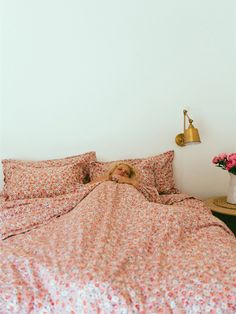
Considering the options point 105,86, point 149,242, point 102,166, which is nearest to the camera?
point 149,242

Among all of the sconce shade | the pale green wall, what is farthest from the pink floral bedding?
the pale green wall

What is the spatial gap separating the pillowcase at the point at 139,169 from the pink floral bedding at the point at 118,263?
62cm

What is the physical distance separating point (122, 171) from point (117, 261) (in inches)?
44.2

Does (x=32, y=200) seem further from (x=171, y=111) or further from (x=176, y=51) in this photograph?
(x=176, y=51)

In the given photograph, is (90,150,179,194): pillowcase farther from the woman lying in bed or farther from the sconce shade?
the sconce shade

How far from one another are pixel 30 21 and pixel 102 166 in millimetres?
1383

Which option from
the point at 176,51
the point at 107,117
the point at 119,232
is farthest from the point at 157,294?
the point at 176,51

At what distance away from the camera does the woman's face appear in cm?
215

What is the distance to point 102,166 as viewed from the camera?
238 cm

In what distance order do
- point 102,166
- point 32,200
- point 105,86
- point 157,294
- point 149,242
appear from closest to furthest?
point 157,294, point 149,242, point 32,200, point 102,166, point 105,86

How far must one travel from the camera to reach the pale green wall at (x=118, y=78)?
2.47 m

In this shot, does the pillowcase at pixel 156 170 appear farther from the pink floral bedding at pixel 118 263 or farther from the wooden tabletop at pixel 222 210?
the pink floral bedding at pixel 118 263

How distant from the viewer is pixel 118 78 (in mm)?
2516

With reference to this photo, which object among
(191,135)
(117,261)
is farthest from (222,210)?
(117,261)
